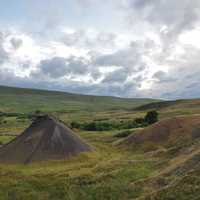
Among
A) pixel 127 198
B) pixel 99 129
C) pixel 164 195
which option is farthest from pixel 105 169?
pixel 99 129

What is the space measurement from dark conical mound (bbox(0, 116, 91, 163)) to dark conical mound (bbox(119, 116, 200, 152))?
30.5 ft

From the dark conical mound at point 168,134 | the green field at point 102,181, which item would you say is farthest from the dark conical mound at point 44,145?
the dark conical mound at point 168,134

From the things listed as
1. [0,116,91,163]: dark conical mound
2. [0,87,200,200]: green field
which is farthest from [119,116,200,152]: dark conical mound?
[0,116,91,163]: dark conical mound

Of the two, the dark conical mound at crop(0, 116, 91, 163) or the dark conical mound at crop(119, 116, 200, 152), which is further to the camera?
the dark conical mound at crop(119, 116, 200, 152)

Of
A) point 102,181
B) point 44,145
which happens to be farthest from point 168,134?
point 102,181

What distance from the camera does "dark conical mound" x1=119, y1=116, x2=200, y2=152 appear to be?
1773 inches

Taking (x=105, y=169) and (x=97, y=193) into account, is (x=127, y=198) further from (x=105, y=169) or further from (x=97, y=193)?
(x=105, y=169)

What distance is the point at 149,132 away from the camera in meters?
50.4

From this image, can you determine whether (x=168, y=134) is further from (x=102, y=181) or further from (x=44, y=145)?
(x=102, y=181)

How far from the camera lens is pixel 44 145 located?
4109cm

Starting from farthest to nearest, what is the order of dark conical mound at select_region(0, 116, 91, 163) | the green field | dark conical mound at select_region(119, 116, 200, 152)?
1. dark conical mound at select_region(119, 116, 200, 152)
2. dark conical mound at select_region(0, 116, 91, 163)
3. the green field

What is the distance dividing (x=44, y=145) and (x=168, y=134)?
18673 mm

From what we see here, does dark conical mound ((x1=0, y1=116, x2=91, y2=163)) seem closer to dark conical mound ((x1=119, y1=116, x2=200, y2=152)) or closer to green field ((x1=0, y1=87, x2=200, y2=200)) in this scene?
green field ((x1=0, y1=87, x2=200, y2=200))

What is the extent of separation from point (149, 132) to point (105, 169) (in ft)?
64.5
